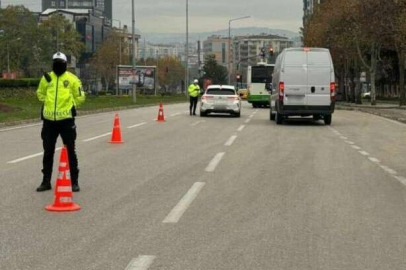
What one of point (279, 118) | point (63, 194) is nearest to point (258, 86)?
point (279, 118)

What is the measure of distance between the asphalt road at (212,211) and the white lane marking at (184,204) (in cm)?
1

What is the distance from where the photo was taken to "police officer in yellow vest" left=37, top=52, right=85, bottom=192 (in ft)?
31.7

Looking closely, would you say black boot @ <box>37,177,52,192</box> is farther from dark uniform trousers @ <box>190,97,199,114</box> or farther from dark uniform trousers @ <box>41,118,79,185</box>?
dark uniform trousers @ <box>190,97,199,114</box>

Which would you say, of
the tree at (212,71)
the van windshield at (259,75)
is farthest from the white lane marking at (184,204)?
the tree at (212,71)

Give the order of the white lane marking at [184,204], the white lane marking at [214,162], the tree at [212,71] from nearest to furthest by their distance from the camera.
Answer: the white lane marking at [184,204] → the white lane marking at [214,162] → the tree at [212,71]

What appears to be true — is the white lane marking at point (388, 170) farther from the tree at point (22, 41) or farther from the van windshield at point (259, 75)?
the tree at point (22, 41)

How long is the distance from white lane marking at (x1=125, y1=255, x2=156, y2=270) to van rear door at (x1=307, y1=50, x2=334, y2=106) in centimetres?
2022

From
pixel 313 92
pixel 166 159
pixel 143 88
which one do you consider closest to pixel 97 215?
pixel 166 159

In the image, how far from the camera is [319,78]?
84.0 ft

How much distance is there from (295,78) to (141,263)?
803 inches

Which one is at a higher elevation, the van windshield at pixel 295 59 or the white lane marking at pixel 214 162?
the van windshield at pixel 295 59

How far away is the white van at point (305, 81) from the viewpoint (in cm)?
2559

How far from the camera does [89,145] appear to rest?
1730 cm

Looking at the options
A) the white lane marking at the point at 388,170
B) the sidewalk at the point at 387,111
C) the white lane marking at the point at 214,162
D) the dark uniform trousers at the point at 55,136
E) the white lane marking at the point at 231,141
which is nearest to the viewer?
the dark uniform trousers at the point at 55,136
